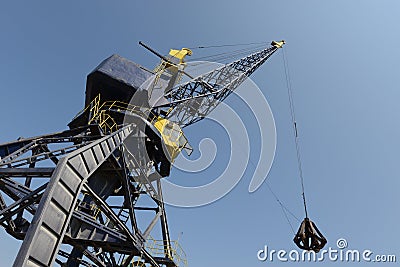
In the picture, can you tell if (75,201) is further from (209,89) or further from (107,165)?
(209,89)

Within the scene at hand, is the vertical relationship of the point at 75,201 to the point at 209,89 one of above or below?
below

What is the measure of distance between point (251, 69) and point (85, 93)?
13.0 meters

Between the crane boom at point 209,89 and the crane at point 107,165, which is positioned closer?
the crane at point 107,165

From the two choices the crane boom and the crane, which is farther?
the crane boom

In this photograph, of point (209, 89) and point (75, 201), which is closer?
point (75, 201)

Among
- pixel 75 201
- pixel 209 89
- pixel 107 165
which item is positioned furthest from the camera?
pixel 209 89

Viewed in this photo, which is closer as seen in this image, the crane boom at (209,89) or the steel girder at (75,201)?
the steel girder at (75,201)

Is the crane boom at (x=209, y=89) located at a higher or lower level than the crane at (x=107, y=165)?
higher

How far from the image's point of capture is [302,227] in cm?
996

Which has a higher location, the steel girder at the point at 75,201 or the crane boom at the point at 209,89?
the crane boom at the point at 209,89

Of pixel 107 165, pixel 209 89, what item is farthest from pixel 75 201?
Result: pixel 209 89

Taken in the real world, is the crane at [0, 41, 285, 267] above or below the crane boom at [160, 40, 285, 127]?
below

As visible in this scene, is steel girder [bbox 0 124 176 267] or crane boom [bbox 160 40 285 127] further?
crane boom [bbox 160 40 285 127]

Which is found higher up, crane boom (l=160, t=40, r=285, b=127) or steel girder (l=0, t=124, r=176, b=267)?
crane boom (l=160, t=40, r=285, b=127)
